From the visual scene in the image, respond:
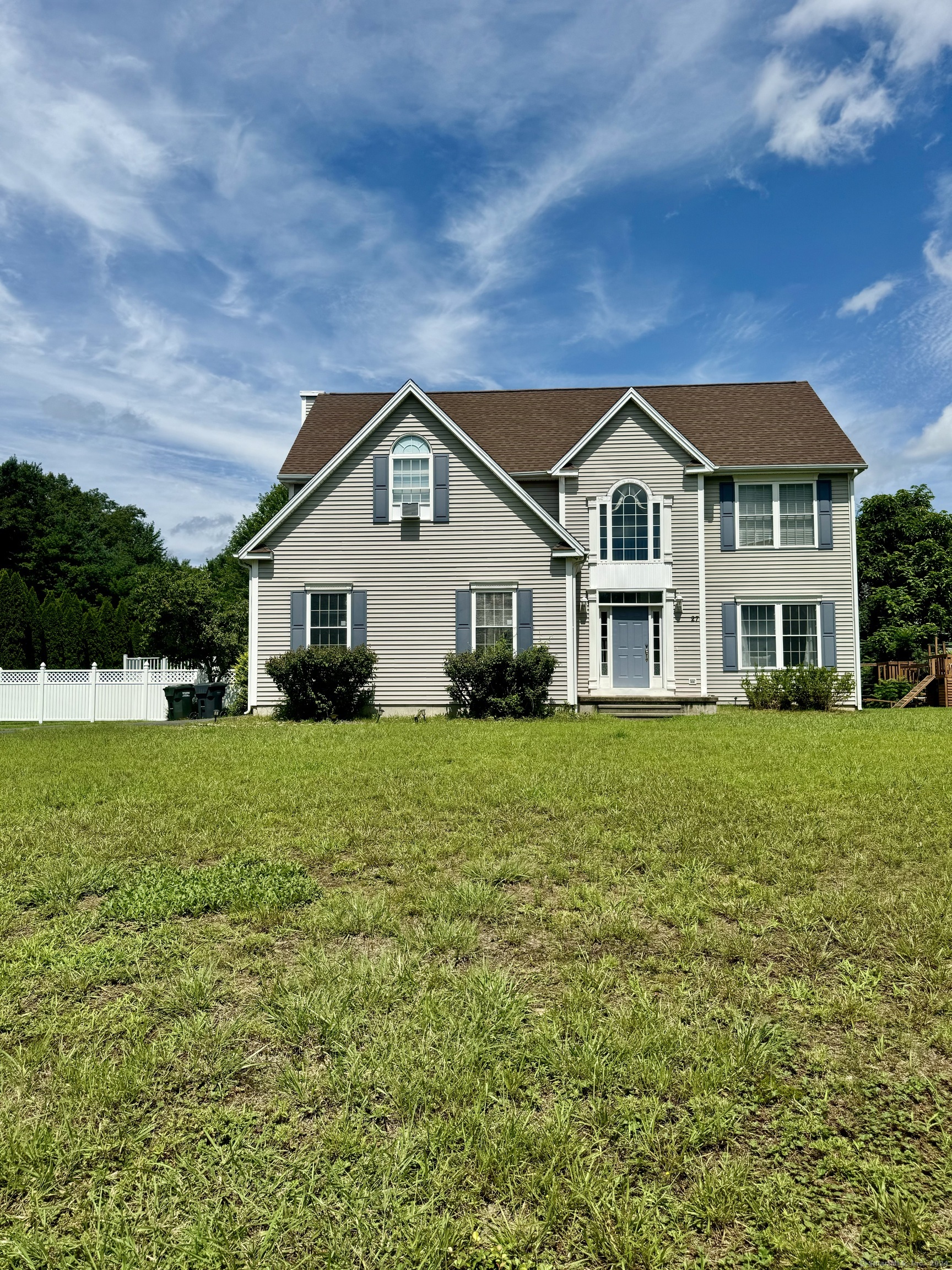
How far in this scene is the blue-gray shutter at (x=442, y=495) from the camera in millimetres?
17578

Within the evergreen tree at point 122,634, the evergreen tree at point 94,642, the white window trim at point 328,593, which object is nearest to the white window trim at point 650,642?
the white window trim at point 328,593

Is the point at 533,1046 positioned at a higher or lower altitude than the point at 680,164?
lower

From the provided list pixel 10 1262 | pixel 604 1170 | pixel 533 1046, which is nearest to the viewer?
pixel 10 1262

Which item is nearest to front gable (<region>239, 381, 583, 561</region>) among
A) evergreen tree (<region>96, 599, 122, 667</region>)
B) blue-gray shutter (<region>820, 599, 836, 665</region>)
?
blue-gray shutter (<region>820, 599, 836, 665</region>)

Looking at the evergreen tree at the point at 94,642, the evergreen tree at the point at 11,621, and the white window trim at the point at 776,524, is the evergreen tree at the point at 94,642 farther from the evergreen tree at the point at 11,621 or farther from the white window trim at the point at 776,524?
the white window trim at the point at 776,524

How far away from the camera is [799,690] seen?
18.5 metres

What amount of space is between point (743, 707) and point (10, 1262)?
1924cm

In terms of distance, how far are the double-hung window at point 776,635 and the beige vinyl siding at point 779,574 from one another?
0.60ft

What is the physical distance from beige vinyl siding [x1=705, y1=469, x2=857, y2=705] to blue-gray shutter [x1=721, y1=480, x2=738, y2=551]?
11 cm

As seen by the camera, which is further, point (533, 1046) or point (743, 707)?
point (743, 707)

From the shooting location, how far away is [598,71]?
1088 cm

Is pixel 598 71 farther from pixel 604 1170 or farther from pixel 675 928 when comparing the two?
pixel 604 1170

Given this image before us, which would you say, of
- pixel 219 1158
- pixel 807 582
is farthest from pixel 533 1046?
pixel 807 582

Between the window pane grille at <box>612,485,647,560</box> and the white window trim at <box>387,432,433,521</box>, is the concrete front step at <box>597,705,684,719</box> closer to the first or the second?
the window pane grille at <box>612,485,647,560</box>
